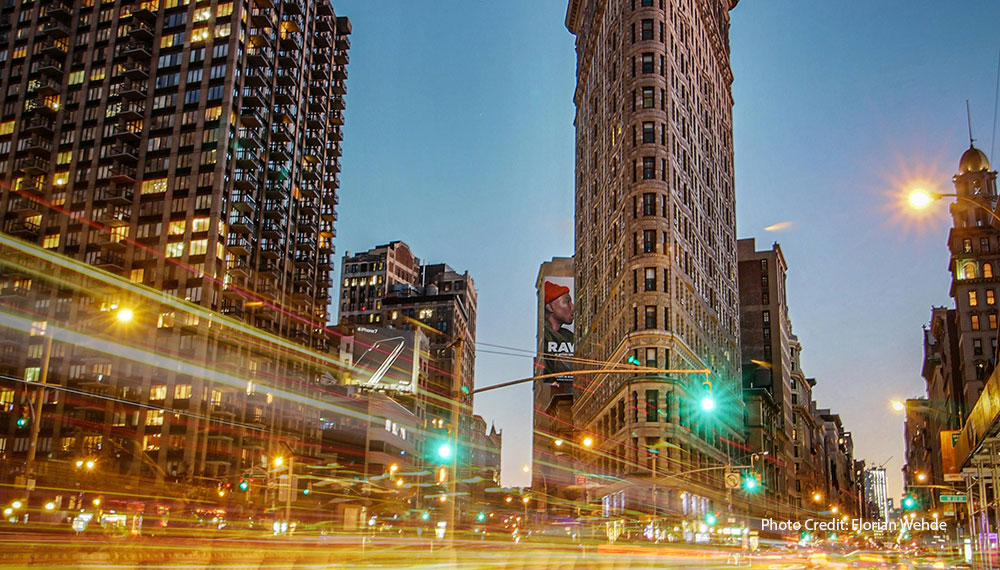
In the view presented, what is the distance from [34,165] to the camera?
106625 millimetres

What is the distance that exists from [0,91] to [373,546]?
3863 inches

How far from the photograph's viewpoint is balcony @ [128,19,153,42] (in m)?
106

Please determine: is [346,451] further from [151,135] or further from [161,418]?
[151,135]

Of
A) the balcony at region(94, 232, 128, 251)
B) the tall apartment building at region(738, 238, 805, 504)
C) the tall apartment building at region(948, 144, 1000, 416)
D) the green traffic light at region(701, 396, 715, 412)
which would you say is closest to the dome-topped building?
the tall apartment building at region(948, 144, 1000, 416)

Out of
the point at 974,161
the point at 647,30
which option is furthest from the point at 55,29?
the point at 974,161

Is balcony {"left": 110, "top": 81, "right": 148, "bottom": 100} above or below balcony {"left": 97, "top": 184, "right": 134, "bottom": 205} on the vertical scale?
above

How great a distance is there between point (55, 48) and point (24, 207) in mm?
20957

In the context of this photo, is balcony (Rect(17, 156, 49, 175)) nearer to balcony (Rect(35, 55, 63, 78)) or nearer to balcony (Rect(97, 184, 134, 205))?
balcony (Rect(97, 184, 134, 205))

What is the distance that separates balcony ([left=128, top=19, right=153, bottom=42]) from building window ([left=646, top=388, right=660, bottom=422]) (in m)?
73.8

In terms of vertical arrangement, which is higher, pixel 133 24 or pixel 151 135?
pixel 133 24

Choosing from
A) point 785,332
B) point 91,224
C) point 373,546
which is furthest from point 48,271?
point 785,332

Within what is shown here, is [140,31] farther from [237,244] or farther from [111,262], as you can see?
[237,244]

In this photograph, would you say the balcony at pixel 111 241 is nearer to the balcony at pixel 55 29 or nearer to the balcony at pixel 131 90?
the balcony at pixel 131 90

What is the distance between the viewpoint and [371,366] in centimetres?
12119
